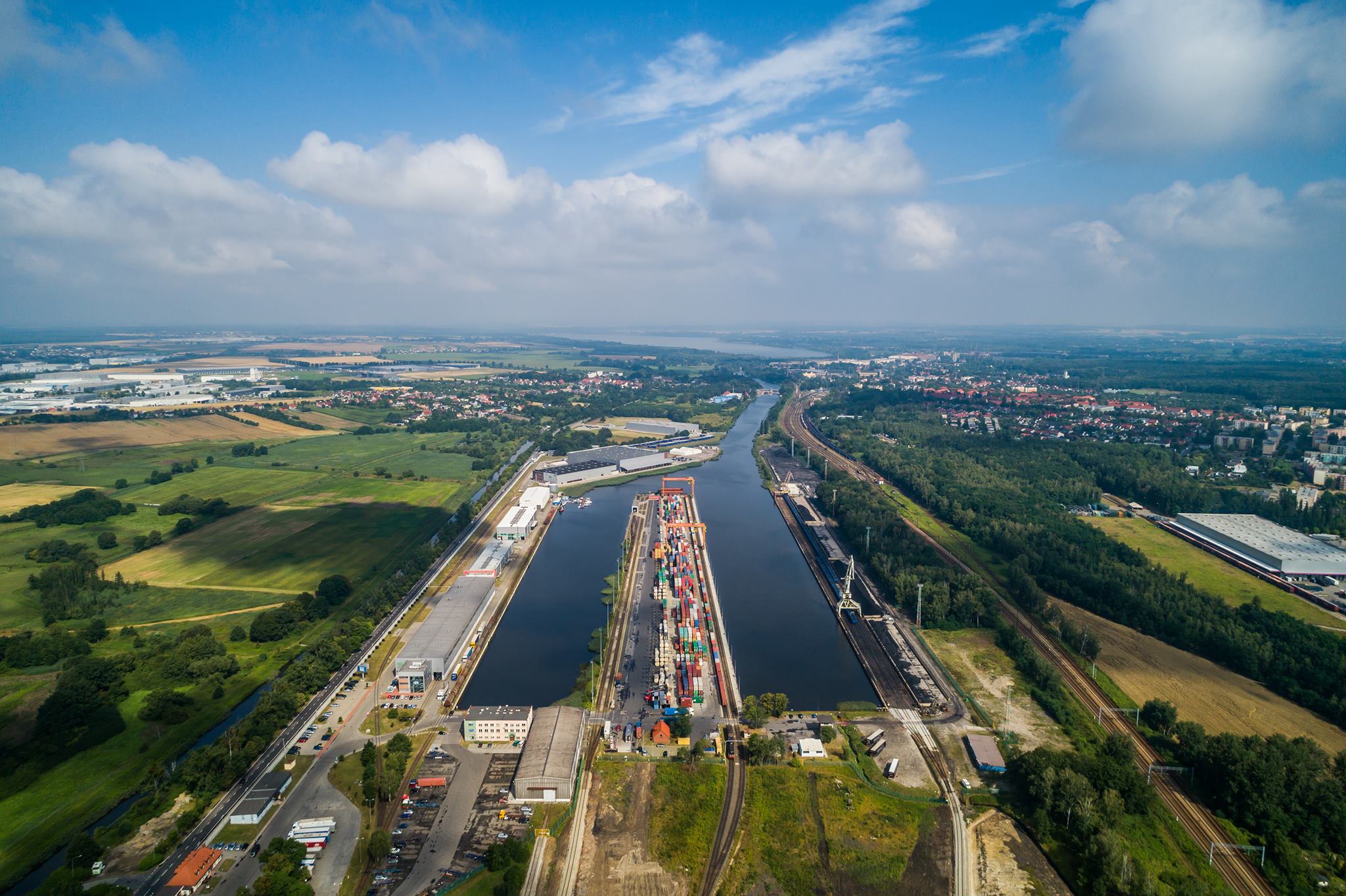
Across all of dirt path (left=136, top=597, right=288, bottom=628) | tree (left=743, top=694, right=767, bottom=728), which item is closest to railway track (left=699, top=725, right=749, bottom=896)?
tree (left=743, top=694, right=767, bottom=728)

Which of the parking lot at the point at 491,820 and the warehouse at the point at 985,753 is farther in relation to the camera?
the warehouse at the point at 985,753

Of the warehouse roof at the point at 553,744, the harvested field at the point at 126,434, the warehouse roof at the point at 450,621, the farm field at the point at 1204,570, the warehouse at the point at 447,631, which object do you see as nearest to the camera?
the warehouse roof at the point at 553,744

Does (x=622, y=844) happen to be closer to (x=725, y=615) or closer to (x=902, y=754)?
(x=902, y=754)

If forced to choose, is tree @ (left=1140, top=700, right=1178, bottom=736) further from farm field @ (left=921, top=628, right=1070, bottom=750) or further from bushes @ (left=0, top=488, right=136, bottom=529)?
bushes @ (left=0, top=488, right=136, bottom=529)

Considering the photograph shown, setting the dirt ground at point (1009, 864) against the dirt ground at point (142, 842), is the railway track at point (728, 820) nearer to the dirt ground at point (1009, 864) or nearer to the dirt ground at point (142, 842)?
the dirt ground at point (1009, 864)

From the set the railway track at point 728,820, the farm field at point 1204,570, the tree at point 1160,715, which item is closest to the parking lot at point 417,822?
the railway track at point 728,820

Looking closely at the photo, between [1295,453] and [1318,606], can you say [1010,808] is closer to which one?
[1318,606]

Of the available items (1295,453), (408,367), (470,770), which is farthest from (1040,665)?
(408,367)
